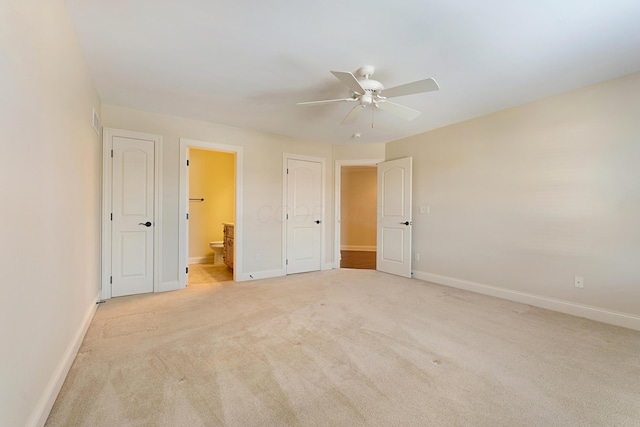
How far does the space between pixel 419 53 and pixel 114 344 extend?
347 centimetres

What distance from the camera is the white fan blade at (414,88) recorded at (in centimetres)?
212

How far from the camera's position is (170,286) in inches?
150

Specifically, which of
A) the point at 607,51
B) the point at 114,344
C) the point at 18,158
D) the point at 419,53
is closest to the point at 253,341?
the point at 114,344

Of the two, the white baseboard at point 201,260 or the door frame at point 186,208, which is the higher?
the door frame at point 186,208

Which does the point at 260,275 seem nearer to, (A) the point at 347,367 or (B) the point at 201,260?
(B) the point at 201,260

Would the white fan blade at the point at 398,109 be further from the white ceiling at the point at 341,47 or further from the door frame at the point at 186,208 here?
the door frame at the point at 186,208

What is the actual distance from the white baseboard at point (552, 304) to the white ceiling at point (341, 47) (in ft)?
7.70

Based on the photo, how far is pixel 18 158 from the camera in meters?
1.19

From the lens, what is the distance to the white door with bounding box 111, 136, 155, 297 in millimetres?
3490

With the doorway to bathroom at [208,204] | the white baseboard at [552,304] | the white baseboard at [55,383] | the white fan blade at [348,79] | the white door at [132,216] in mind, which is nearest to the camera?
the white baseboard at [55,383]

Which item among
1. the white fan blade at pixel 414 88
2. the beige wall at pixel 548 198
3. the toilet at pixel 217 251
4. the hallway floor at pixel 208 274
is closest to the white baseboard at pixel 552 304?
the beige wall at pixel 548 198

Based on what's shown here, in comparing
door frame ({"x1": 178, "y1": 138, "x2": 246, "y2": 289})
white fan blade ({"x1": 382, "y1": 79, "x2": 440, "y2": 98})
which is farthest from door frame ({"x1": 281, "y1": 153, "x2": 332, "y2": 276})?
white fan blade ({"x1": 382, "y1": 79, "x2": 440, "y2": 98})

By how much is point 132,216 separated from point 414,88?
12.0ft

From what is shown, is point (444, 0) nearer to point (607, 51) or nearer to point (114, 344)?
point (607, 51)
